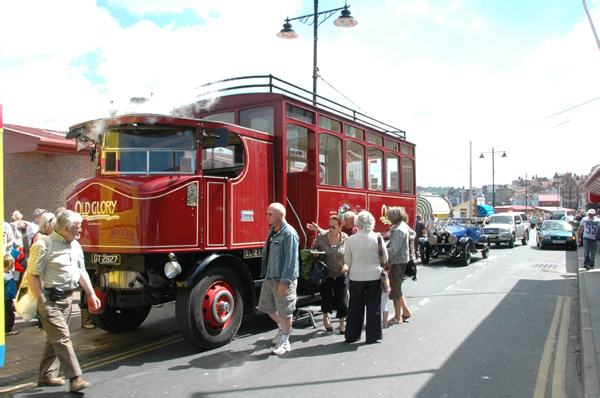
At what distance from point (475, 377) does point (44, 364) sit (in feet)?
14.5

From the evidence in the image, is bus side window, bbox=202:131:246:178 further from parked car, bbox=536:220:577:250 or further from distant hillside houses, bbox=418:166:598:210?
distant hillside houses, bbox=418:166:598:210

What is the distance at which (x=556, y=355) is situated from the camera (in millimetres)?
5469

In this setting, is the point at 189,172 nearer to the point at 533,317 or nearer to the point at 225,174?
the point at 225,174

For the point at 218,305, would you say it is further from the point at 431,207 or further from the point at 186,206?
the point at 431,207

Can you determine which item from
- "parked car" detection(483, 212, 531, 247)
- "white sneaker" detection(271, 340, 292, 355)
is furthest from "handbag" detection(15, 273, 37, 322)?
"parked car" detection(483, 212, 531, 247)

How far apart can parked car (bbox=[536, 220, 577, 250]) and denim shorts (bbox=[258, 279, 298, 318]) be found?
62.7ft

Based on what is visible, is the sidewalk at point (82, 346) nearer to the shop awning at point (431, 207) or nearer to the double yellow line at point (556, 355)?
the double yellow line at point (556, 355)

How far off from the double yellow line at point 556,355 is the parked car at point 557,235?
46.0ft

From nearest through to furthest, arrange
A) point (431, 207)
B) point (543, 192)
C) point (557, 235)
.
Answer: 1. point (557, 235)
2. point (431, 207)
3. point (543, 192)

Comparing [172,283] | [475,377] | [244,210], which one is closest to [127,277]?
[172,283]

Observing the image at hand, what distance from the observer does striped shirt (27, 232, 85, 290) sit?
13.8 feet

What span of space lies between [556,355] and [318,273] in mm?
3112

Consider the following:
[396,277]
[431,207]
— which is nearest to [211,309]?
[396,277]

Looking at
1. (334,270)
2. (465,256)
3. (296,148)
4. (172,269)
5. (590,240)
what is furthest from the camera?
(465,256)
